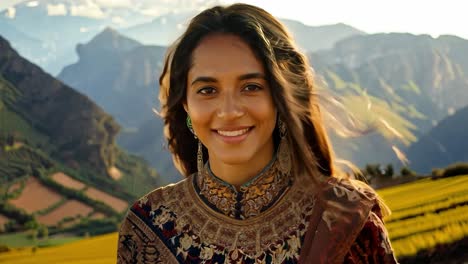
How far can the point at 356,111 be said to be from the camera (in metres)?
3.49

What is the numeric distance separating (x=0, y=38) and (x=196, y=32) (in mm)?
155753

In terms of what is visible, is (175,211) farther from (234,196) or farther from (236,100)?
(236,100)

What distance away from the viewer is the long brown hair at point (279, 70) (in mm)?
2893

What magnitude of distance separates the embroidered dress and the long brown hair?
0.62 feet

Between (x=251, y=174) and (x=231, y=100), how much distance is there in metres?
0.53

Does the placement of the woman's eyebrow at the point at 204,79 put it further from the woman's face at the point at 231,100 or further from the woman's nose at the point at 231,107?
the woman's nose at the point at 231,107

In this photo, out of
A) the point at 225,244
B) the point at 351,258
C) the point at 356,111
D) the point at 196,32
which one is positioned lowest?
the point at 225,244

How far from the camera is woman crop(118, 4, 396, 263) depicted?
279 centimetres

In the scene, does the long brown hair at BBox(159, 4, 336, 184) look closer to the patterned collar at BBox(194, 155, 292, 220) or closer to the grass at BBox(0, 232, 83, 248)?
the patterned collar at BBox(194, 155, 292, 220)

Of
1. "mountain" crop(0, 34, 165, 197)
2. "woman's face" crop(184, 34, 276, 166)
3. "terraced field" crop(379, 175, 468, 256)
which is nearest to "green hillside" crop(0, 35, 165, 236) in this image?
"mountain" crop(0, 34, 165, 197)

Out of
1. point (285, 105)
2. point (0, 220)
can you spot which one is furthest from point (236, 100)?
point (0, 220)

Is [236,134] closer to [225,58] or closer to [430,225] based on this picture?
[225,58]

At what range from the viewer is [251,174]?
123 inches

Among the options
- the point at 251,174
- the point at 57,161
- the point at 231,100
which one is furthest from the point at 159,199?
the point at 57,161
